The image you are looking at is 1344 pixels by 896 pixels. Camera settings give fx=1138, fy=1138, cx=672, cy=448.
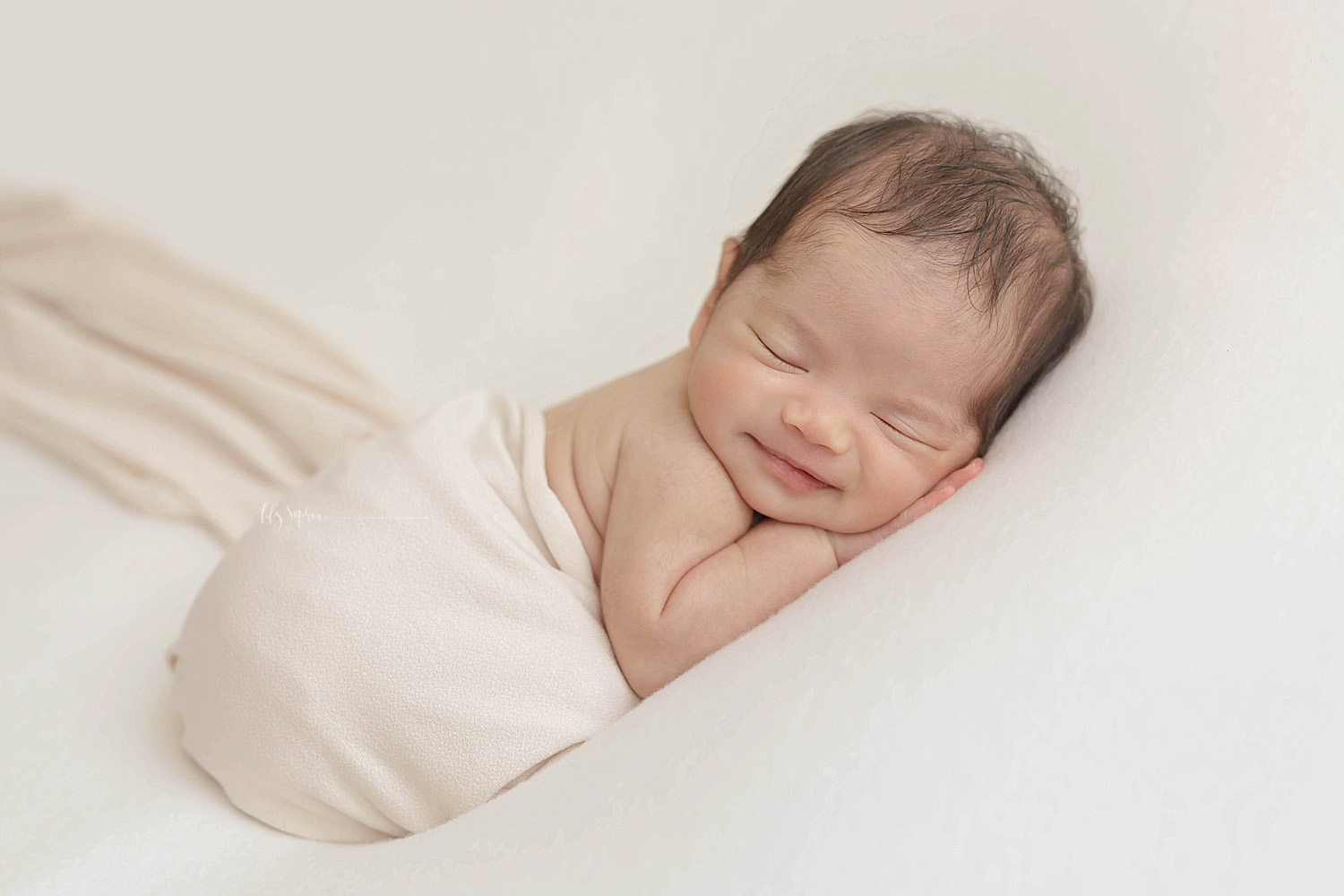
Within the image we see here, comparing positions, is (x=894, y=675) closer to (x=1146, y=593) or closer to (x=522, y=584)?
(x=1146, y=593)

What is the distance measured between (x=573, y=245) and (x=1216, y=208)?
4.50ft

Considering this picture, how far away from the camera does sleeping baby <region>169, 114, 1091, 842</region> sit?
46.2 inches

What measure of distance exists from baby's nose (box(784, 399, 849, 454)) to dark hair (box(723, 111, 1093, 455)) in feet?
0.55

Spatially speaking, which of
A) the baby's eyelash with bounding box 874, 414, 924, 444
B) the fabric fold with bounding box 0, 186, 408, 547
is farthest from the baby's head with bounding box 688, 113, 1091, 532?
the fabric fold with bounding box 0, 186, 408, 547

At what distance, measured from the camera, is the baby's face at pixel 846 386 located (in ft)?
3.98

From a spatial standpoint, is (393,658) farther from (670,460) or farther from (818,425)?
(818,425)

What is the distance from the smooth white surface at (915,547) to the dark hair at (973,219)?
0.17 ft

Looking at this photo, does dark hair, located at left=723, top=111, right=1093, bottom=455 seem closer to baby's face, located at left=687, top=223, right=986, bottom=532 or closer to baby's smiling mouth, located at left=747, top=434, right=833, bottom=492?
baby's face, located at left=687, top=223, right=986, bottom=532

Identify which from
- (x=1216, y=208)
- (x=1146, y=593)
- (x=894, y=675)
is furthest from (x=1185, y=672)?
(x=1216, y=208)

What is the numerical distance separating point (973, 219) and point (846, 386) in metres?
0.23

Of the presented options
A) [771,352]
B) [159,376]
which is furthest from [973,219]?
[159,376]

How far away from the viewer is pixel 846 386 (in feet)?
4.06

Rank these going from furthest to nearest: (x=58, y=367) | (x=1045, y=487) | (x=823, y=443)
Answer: (x=58, y=367), (x=823, y=443), (x=1045, y=487)

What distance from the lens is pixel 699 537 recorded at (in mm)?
1253
